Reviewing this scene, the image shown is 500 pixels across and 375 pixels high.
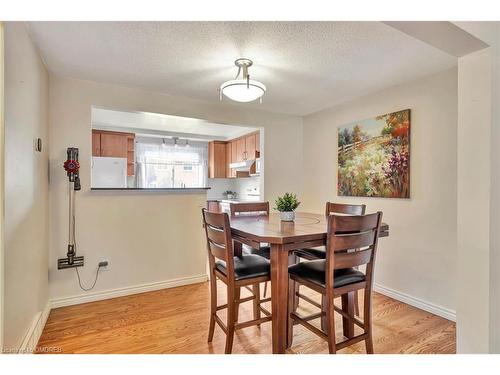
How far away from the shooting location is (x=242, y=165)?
5.11 m

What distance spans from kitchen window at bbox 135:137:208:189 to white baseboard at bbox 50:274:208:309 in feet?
8.66

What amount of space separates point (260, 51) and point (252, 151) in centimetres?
296

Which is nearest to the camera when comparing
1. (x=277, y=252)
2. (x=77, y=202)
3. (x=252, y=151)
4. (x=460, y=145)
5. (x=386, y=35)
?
(x=460, y=145)

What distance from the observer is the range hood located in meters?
4.96

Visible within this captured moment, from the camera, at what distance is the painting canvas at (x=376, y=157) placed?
264 centimetres

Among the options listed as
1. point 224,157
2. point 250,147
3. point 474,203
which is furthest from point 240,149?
point 474,203

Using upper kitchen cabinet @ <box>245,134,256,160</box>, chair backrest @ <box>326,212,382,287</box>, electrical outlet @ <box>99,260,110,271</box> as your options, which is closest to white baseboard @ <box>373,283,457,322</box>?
chair backrest @ <box>326,212,382,287</box>

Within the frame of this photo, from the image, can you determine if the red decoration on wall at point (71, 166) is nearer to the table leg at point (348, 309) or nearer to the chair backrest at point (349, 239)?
the chair backrest at point (349, 239)

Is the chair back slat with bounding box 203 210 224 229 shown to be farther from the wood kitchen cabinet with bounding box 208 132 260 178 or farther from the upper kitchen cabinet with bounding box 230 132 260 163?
the wood kitchen cabinet with bounding box 208 132 260 178

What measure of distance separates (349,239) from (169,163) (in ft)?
15.6
